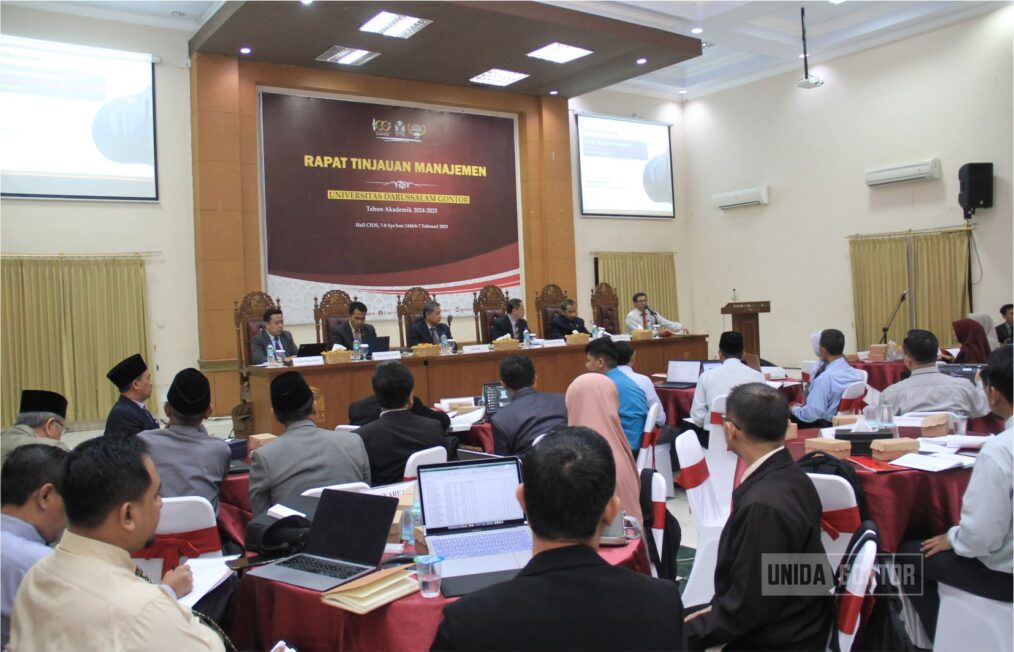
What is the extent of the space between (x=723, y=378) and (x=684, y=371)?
4.99 ft

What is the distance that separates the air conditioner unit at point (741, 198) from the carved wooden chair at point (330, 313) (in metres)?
6.94

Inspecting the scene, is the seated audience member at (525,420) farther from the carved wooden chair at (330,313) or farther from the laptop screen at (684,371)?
the carved wooden chair at (330,313)

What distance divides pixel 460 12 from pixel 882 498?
20.9 feet

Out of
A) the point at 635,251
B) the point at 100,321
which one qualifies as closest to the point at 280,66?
the point at 100,321

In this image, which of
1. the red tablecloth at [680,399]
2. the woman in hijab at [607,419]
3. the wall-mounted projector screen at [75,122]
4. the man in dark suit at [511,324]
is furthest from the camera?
the man in dark suit at [511,324]

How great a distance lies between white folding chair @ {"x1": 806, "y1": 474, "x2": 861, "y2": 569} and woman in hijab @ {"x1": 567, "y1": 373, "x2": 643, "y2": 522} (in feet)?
3.27

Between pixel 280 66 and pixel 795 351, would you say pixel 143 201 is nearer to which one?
pixel 280 66

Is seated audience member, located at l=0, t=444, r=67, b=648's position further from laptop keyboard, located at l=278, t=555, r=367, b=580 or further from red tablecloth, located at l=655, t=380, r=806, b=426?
red tablecloth, located at l=655, t=380, r=806, b=426

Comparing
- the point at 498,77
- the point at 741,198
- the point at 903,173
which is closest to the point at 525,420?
the point at 498,77

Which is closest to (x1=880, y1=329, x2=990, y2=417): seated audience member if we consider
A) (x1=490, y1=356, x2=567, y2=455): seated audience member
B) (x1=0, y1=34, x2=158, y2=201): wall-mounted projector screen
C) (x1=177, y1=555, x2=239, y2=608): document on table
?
(x1=490, y1=356, x2=567, y2=455): seated audience member

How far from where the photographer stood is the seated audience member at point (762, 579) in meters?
1.76

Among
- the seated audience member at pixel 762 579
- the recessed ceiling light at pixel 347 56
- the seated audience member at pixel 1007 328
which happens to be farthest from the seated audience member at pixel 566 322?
the seated audience member at pixel 762 579

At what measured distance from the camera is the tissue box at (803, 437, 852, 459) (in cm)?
307

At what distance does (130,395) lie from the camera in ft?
11.8
